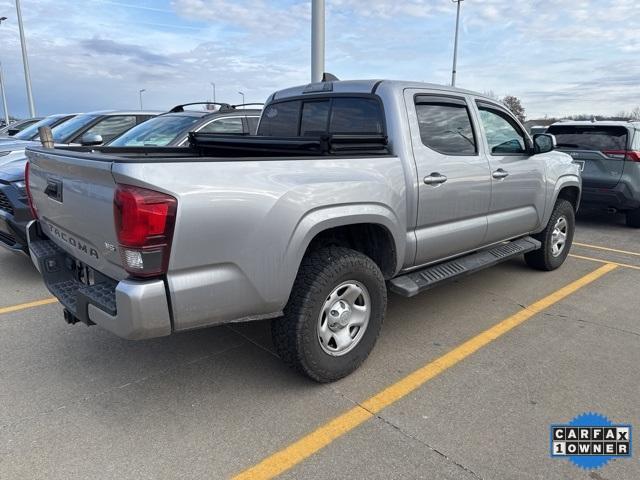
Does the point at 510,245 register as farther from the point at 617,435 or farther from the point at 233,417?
the point at 233,417

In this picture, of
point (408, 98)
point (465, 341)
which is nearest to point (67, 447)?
point (465, 341)

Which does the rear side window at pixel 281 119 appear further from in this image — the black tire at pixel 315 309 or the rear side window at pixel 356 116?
the black tire at pixel 315 309

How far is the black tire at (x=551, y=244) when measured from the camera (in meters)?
5.38

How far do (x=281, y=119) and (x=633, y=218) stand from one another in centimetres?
723

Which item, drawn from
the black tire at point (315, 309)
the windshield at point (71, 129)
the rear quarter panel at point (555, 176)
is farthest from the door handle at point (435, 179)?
the windshield at point (71, 129)

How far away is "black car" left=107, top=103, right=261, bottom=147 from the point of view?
587 cm

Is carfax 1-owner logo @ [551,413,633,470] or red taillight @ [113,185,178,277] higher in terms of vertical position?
red taillight @ [113,185,178,277]

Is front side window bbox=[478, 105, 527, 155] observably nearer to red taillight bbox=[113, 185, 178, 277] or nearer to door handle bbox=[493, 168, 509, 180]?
door handle bbox=[493, 168, 509, 180]

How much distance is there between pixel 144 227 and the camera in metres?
2.23

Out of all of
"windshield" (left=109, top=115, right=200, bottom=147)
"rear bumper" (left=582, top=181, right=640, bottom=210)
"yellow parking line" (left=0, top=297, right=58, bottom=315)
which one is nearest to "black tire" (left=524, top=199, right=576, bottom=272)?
"rear bumper" (left=582, top=181, right=640, bottom=210)

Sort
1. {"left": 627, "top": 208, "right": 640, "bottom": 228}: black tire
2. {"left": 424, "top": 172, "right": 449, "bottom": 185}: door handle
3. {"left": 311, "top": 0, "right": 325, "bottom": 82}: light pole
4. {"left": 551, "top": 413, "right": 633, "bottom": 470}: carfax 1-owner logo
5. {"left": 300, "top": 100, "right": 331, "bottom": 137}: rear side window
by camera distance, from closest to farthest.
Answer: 1. {"left": 551, "top": 413, "right": 633, "bottom": 470}: carfax 1-owner logo
2. {"left": 424, "top": 172, "right": 449, "bottom": 185}: door handle
3. {"left": 300, "top": 100, "right": 331, "bottom": 137}: rear side window
4. {"left": 311, "top": 0, "right": 325, "bottom": 82}: light pole
5. {"left": 627, "top": 208, "right": 640, "bottom": 228}: black tire

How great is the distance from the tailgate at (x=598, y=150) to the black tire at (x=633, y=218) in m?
0.85

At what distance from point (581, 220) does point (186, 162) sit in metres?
A: 8.99

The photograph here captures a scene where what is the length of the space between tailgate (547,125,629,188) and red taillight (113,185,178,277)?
790cm
